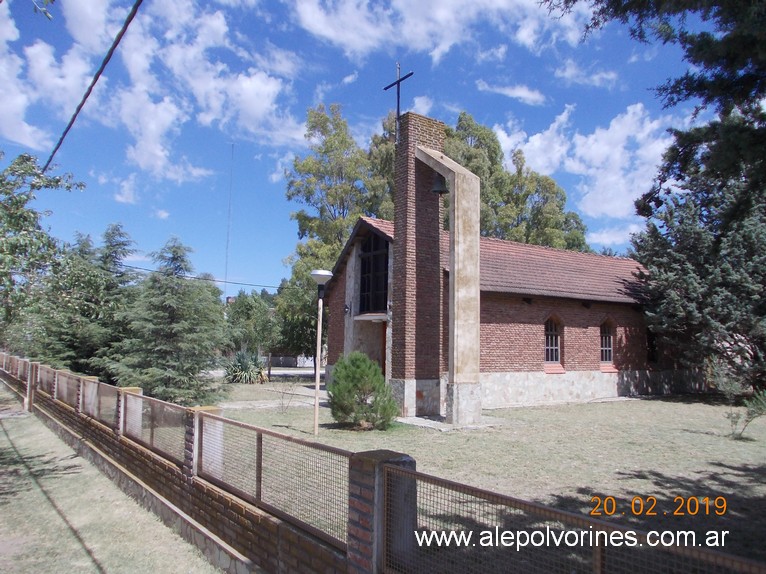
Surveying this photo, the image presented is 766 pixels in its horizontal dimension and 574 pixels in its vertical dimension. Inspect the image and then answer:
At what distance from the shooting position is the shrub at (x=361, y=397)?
12.6 m

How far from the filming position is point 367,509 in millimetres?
3938

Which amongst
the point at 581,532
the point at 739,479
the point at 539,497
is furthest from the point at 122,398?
the point at 739,479

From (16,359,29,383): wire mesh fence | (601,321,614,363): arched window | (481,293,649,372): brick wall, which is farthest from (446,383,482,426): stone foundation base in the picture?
(16,359,29,383): wire mesh fence

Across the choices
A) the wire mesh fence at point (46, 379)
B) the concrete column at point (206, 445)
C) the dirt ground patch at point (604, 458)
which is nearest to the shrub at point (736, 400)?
the dirt ground patch at point (604, 458)

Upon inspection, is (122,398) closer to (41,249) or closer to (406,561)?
(41,249)

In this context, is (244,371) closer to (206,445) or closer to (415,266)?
(415,266)

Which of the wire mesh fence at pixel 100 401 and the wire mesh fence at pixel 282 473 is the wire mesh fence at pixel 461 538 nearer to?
the wire mesh fence at pixel 282 473

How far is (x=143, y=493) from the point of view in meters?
7.97

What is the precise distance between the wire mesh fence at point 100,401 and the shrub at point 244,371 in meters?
15.1

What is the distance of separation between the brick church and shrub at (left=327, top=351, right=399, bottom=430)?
2.22 meters

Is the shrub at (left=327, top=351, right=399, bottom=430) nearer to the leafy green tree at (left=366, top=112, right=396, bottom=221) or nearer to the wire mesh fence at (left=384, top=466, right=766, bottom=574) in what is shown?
the wire mesh fence at (left=384, top=466, right=766, bottom=574)

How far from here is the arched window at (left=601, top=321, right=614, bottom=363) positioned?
20.8 m

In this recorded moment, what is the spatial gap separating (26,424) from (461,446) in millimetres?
12758

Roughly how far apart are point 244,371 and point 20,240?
2024cm
